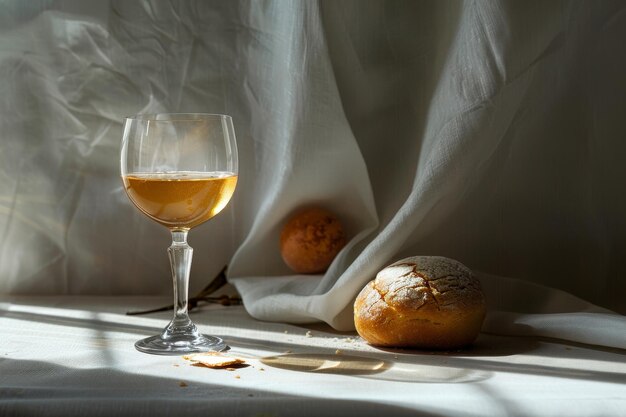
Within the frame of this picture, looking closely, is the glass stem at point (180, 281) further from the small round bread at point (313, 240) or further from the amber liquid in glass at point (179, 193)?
the small round bread at point (313, 240)

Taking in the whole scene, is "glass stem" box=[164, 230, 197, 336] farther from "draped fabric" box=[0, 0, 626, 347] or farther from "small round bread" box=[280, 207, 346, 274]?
"small round bread" box=[280, 207, 346, 274]

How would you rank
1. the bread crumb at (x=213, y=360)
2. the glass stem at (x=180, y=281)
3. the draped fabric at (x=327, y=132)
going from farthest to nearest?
the draped fabric at (x=327, y=132) < the glass stem at (x=180, y=281) < the bread crumb at (x=213, y=360)

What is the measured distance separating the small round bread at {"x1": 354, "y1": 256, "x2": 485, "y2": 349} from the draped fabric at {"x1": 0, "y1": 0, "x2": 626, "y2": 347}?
0.14 meters

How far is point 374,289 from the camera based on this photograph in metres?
1.21

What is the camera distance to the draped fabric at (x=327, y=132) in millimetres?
1408

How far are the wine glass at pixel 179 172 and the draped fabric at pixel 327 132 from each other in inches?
9.3

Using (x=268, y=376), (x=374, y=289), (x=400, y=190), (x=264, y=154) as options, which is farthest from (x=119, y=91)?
(x=268, y=376)

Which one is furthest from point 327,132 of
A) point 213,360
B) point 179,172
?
point 213,360

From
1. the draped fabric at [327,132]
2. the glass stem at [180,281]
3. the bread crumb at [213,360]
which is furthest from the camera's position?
the draped fabric at [327,132]

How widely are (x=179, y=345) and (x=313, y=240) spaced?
0.40 m

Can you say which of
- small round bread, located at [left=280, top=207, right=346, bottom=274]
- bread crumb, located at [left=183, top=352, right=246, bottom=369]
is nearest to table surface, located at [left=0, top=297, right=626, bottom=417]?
bread crumb, located at [left=183, top=352, right=246, bottom=369]

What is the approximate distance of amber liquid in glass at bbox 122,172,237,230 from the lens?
113 cm

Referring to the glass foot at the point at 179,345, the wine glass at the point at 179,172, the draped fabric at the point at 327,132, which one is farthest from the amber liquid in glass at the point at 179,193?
the draped fabric at the point at 327,132

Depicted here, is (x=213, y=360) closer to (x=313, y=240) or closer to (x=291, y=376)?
(x=291, y=376)
